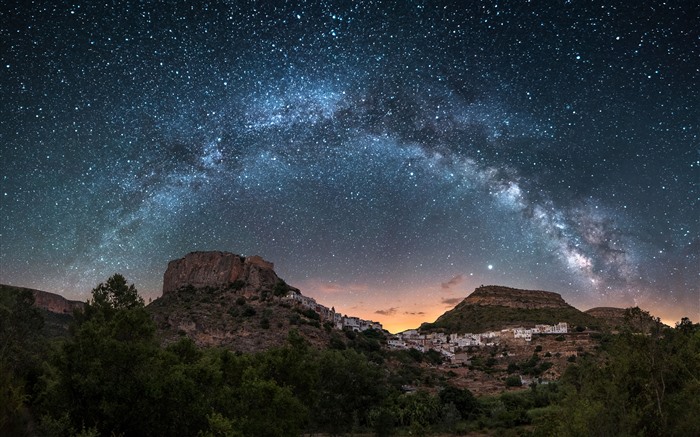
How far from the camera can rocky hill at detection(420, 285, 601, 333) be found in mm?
136500

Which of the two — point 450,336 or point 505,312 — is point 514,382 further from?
point 505,312

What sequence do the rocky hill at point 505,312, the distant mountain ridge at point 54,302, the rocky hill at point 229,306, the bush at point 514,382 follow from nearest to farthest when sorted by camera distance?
the bush at point 514,382
the rocky hill at point 229,306
the distant mountain ridge at point 54,302
the rocky hill at point 505,312

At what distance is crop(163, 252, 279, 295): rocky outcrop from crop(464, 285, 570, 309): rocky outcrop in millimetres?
74987

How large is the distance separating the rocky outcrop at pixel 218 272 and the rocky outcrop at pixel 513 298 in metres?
A: 75.0

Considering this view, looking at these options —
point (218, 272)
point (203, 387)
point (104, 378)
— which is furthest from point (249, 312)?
point (104, 378)

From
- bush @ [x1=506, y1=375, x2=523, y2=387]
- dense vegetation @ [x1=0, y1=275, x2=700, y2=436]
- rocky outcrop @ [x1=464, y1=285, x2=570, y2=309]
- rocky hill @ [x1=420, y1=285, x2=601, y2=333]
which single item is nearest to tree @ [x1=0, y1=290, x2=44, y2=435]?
dense vegetation @ [x1=0, y1=275, x2=700, y2=436]

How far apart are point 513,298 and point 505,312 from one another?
1527cm

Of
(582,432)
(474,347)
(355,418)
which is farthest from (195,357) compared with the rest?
(474,347)

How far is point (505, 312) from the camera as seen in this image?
488ft

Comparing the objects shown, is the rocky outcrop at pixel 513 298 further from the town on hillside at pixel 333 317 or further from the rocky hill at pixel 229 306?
the rocky hill at pixel 229 306

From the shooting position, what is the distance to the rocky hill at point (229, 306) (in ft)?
268

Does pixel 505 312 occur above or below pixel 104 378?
above

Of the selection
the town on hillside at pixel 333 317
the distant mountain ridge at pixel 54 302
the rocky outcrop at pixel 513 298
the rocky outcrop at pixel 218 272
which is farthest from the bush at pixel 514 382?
the distant mountain ridge at pixel 54 302

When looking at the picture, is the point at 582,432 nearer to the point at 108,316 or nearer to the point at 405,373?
the point at 108,316
